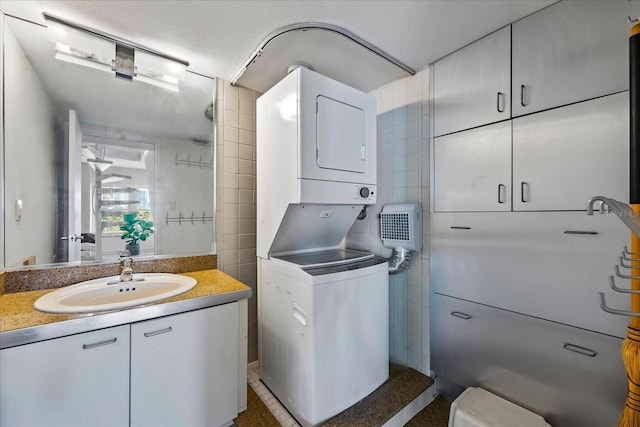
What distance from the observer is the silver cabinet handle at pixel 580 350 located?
130 centimetres

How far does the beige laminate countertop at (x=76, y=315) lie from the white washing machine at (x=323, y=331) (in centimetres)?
32

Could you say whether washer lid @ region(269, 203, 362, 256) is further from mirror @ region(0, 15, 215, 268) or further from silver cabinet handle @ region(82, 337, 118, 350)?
silver cabinet handle @ region(82, 337, 118, 350)

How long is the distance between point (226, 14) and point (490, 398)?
272 cm

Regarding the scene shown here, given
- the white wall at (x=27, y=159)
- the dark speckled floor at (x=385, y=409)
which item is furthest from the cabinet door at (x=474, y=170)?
the white wall at (x=27, y=159)

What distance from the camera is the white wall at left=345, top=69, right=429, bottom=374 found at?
202cm

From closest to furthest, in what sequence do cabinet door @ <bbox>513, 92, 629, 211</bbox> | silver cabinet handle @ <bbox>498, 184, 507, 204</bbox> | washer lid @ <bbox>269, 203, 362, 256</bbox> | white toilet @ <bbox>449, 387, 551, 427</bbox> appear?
1. cabinet door @ <bbox>513, 92, 629, 211</bbox>
2. white toilet @ <bbox>449, 387, 551, 427</bbox>
3. silver cabinet handle @ <bbox>498, 184, 507, 204</bbox>
4. washer lid @ <bbox>269, 203, 362, 256</bbox>

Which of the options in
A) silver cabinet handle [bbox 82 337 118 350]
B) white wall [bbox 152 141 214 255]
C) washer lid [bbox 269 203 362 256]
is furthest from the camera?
white wall [bbox 152 141 214 255]

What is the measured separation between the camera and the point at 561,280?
1.40 m

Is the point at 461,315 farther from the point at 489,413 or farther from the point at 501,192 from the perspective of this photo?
the point at 501,192

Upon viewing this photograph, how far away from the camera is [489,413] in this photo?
146 cm

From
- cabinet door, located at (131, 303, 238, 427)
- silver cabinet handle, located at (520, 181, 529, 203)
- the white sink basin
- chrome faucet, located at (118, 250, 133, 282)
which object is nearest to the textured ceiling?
silver cabinet handle, located at (520, 181, 529, 203)

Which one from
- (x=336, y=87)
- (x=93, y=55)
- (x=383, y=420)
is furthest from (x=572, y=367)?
(x=93, y=55)

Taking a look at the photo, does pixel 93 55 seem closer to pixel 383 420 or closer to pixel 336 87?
pixel 336 87

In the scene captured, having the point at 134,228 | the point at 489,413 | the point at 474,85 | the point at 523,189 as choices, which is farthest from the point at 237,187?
the point at 489,413
